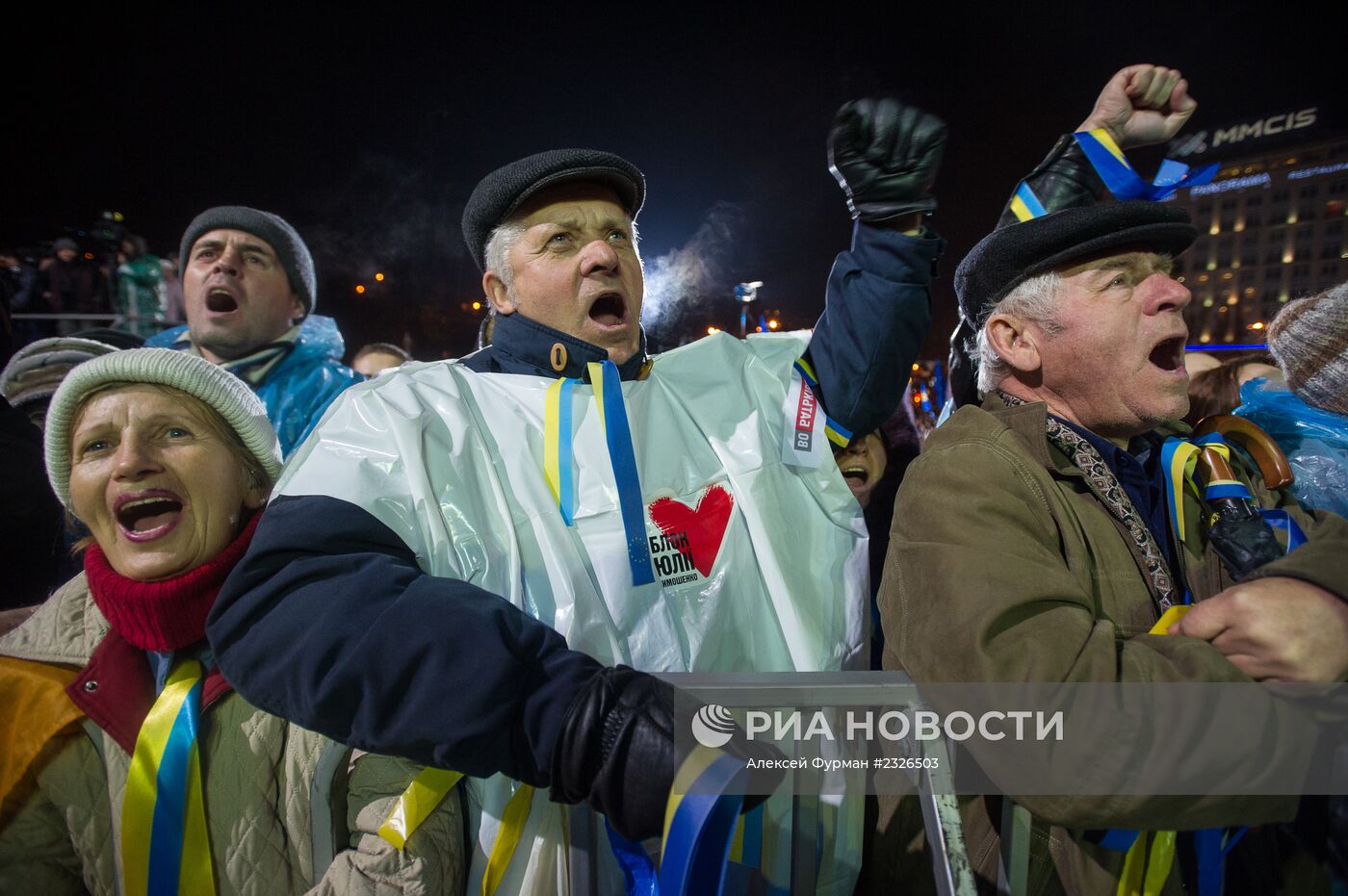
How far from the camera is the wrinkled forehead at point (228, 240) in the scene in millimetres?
2867

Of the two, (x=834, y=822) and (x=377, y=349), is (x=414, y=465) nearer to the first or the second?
(x=834, y=822)

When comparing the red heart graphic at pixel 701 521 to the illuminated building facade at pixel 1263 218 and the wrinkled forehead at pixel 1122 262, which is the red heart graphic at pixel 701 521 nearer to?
the wrinkled forehead at pixel 1122 262

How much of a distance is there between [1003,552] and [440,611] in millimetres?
944

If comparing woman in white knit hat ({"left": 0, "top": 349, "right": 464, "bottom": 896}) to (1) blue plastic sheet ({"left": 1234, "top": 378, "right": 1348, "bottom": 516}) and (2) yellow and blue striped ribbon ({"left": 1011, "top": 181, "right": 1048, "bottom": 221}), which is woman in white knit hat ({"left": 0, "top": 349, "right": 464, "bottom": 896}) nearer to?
(2) yellow and blue striped ribbon ({"left": 1011, "top": 181, "right": 1048, "bottom": 221})

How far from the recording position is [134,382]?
163 centimetres

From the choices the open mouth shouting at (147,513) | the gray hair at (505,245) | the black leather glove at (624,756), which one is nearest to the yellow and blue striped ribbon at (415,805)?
the black leather glove at (624,756)

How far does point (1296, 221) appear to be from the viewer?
9.55m

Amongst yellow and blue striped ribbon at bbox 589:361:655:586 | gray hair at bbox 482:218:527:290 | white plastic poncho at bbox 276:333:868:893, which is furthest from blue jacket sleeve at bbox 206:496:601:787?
gray hair at bbox 482:218:527:290

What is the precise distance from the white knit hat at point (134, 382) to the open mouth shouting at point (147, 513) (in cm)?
23

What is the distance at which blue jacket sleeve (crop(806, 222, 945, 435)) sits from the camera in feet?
5.16

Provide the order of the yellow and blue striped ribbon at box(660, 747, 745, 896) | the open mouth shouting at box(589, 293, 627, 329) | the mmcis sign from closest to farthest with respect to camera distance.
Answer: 1. the yellow and blue striped ribbon at box(660, 747, 745, 896)
2. the open mouth shouting at box(589, 293, 627, 329)
3. the mmcis sign

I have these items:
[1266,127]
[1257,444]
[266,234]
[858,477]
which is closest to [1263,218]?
[1266,127]

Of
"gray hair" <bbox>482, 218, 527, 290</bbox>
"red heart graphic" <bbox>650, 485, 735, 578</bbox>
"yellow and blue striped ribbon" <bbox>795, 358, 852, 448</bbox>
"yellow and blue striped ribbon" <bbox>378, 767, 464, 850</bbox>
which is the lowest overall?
"yellow and blue striped ribbon" <bbox>378, 767, 464, 850</bbox>

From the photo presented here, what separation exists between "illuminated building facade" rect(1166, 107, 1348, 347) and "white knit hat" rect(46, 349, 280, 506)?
101 inches
